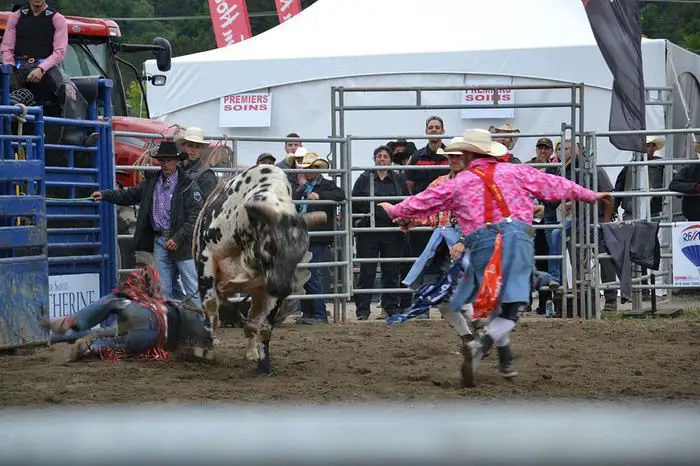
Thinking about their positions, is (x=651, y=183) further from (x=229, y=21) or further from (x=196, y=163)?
(x=229, y=21)

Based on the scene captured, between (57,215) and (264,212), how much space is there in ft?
9.52

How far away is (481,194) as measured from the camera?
689cm

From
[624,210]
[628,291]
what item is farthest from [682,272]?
[624,210]

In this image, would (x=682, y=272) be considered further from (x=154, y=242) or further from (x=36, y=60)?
(x=36, y=60)

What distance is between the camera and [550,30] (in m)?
15.6

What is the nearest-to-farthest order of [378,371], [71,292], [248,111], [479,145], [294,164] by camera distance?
[479,145], [378,371], [71,292], [294,164], [248,111]

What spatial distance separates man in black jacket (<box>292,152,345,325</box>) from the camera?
11672 millimetres

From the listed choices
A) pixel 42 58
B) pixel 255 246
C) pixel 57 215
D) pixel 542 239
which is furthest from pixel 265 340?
pixel 542 239

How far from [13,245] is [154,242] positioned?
4.40 feet

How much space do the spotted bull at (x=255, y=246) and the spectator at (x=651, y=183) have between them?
5554 millimetres

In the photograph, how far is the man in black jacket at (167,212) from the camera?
30.7 feet

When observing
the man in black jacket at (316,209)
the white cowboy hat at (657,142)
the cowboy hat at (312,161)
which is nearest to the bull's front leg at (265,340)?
the man in black jacket at (316,209)

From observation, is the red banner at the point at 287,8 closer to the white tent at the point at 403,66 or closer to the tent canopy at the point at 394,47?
the white tent at the point at 403,66

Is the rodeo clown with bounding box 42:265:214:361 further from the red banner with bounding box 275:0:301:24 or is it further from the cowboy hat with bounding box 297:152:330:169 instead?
the red banner with bounding box 275:0:301:24
